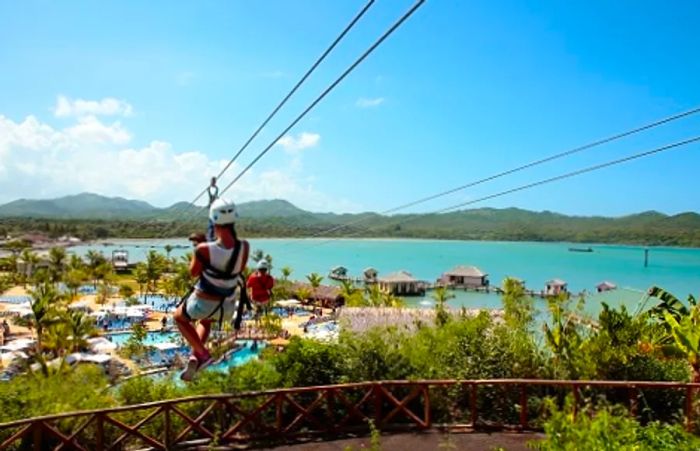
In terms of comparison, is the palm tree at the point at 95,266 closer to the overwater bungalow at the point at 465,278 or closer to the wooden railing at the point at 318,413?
the overwater bungalow at the point at 465,278

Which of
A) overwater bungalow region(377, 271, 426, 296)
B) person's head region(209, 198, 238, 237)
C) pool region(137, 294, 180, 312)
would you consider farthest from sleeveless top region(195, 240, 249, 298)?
overwater bungalow region(377, 271, 426, 296)

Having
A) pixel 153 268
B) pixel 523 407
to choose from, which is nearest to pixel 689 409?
pixel 523 407

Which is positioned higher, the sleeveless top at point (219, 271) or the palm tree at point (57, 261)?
the sleeveless top at point (219, 271)

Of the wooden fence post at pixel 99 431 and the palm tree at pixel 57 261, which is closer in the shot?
the wooden fence post at pixel 99 431

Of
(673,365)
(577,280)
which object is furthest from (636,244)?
(673,365)

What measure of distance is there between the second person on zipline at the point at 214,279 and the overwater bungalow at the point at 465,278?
2594 inches

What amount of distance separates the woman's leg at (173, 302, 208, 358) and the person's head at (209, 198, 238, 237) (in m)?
0.71

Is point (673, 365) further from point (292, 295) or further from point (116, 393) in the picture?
point (292, 295)

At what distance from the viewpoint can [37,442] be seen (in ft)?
26.8

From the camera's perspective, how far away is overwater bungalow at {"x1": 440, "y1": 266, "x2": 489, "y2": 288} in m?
67.8

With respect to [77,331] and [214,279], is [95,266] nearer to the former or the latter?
[77,331]

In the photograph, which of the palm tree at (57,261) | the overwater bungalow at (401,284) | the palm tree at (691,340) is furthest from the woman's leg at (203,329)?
the overwater bungalow at (401,284)

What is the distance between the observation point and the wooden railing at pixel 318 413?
901 cm

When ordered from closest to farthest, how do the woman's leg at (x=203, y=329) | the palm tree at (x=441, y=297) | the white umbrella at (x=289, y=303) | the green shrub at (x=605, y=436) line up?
the woman's leg at (x=203, y=329) → the green shrub at (x=605, y=436) → the palm tree at (x=441, y=297) → the white umbrella at (x=289, y=303)
